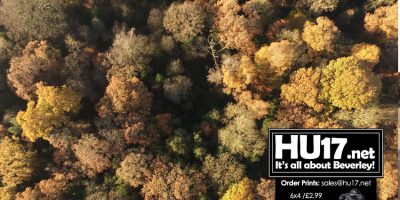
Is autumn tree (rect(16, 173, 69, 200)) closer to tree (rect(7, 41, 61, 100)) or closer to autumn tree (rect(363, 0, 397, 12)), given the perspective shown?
tree (rect(7, 41, 61, 100))

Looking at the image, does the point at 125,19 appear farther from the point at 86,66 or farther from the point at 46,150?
the point at 46,150

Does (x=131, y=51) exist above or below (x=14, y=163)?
above

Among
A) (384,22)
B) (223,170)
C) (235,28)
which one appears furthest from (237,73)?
(384,22)

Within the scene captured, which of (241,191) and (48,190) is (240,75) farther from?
(48,190)

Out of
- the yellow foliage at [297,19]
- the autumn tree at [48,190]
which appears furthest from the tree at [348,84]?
the autumn tree at [48,190]

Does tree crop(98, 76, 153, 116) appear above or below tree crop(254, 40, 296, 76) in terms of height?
below

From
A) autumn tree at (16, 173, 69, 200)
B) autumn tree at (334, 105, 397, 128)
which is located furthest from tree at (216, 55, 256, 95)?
autumn tree at (16, 173, 69, 200)
